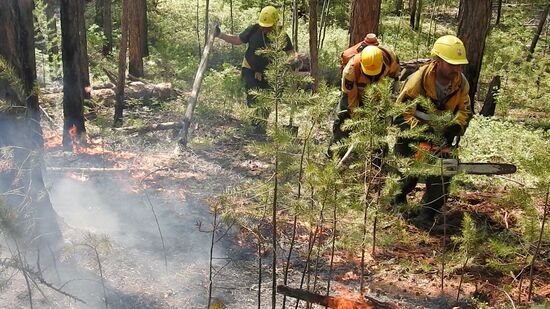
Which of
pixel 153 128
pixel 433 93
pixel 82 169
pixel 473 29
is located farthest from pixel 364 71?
pixel 153 128

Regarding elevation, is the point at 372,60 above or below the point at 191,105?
above

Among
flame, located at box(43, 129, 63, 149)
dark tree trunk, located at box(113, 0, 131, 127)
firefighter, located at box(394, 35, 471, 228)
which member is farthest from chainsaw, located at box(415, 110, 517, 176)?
flame, located at box(43, 129, 63, 149)

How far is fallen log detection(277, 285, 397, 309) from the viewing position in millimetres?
2836

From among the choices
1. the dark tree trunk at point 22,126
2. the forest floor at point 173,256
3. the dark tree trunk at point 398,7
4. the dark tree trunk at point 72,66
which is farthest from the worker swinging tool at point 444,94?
the dark tree trunk at point 398,7

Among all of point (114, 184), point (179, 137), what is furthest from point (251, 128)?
point (114, 184)

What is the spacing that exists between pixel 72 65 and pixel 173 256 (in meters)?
3.76

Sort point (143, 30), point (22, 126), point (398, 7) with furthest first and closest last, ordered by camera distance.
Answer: point (398, 7) → point (143, 30) → point (22, 126)

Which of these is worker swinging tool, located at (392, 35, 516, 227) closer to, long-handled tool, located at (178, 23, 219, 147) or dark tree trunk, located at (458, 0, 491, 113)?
dark tree trunk, located at (458, 0, 491, 113)

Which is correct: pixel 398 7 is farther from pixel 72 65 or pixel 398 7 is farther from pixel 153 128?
pixel 72 65

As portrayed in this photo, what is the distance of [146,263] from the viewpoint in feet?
16.2

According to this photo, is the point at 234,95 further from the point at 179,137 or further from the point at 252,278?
the point at 252,278

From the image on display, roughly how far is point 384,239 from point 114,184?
3680 millimetres

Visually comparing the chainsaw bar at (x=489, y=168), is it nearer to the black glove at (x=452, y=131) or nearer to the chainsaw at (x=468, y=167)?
the chainsaw at (x=468, y=167)

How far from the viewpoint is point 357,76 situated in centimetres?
612
